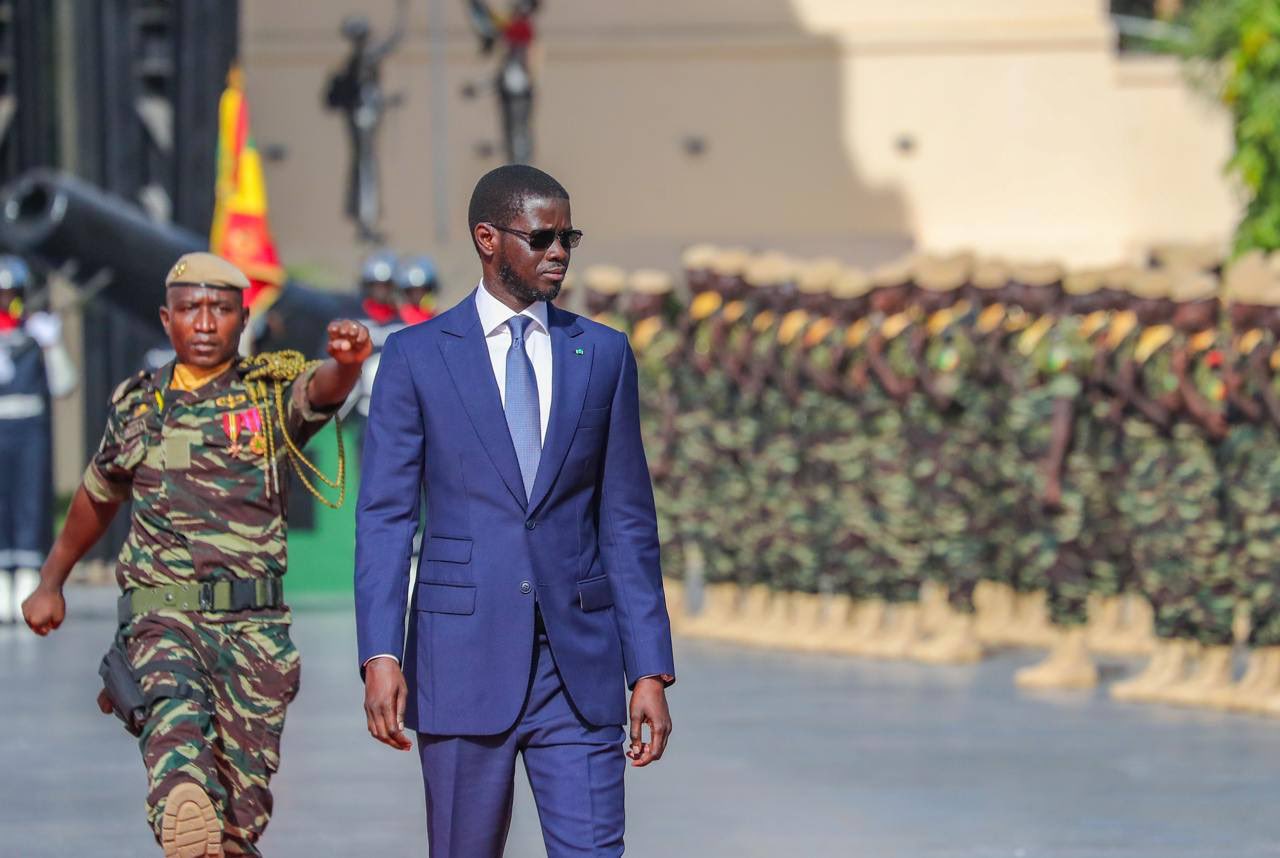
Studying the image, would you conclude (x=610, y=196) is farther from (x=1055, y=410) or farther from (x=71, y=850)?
(x=71, y=850)

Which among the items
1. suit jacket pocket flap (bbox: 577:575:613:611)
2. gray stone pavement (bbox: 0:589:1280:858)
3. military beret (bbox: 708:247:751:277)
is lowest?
gray stone pavement (bbox: 0:589:1280:858)

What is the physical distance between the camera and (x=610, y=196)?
29.4m

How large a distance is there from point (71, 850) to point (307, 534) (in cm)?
854

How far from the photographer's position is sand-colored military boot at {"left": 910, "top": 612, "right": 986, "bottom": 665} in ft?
44.4

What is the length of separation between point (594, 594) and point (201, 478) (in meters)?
1.57

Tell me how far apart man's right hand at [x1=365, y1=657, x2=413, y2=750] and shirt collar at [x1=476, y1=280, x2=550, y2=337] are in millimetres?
720

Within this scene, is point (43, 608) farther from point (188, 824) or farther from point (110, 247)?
point (110, 247)

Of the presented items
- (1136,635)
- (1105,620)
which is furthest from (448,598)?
(1105,620)

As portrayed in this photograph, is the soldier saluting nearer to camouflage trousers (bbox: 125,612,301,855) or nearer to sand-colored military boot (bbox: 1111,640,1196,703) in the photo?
camouflage trousers (bbox: 125,612,301,855)

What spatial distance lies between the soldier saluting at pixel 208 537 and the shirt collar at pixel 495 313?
34.4 inches

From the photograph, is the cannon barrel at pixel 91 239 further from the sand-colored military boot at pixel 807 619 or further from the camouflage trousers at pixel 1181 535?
the camouflage trousers at pixel 1181 535

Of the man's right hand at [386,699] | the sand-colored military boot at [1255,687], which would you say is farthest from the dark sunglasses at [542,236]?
the sand-colored military boot at [1255,687]

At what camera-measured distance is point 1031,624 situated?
48.1 feet

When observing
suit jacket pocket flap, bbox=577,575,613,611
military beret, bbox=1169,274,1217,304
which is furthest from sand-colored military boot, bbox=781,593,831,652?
suit jacket pocket flap, bbox=577,575,613,611
